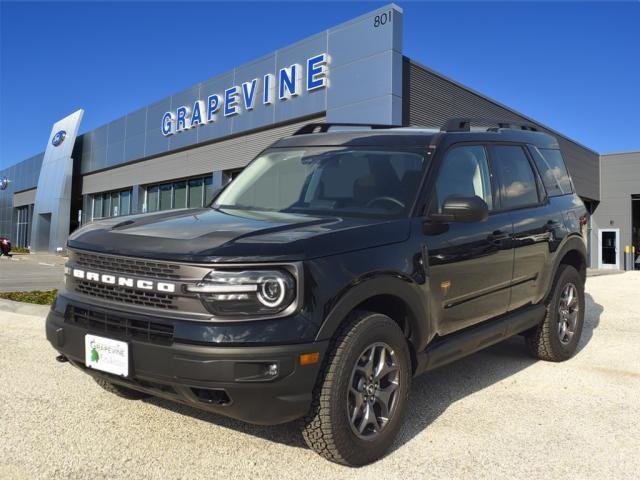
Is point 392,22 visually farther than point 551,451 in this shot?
Yes

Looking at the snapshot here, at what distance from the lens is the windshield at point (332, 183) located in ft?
11.3

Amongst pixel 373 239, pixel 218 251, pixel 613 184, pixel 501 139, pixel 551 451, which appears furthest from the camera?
pixel 613 184

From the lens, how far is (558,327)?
5.00m

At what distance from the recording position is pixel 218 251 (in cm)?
253

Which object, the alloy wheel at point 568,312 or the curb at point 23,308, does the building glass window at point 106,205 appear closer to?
the curb at point 23,308

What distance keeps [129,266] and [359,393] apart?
4.42 ft

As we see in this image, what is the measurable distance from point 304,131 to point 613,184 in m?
30.8

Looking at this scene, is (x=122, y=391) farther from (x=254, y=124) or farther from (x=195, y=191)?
(x=195, y=191)

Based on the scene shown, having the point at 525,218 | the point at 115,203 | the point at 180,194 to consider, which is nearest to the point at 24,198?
the point at 115,203

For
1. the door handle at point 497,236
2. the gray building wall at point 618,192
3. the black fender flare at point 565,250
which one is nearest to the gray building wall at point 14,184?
the gray building wall at point 618,192

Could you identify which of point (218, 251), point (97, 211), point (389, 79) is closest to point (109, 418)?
point (218, 251)

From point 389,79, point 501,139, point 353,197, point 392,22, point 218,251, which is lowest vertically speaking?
point 218,251

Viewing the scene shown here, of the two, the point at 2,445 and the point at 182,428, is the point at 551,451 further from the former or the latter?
the point at 2,445

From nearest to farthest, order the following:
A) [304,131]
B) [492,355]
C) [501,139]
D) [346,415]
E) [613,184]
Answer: [346,415] → [501,139] → [304,131] → [492,355] → [613,184]
